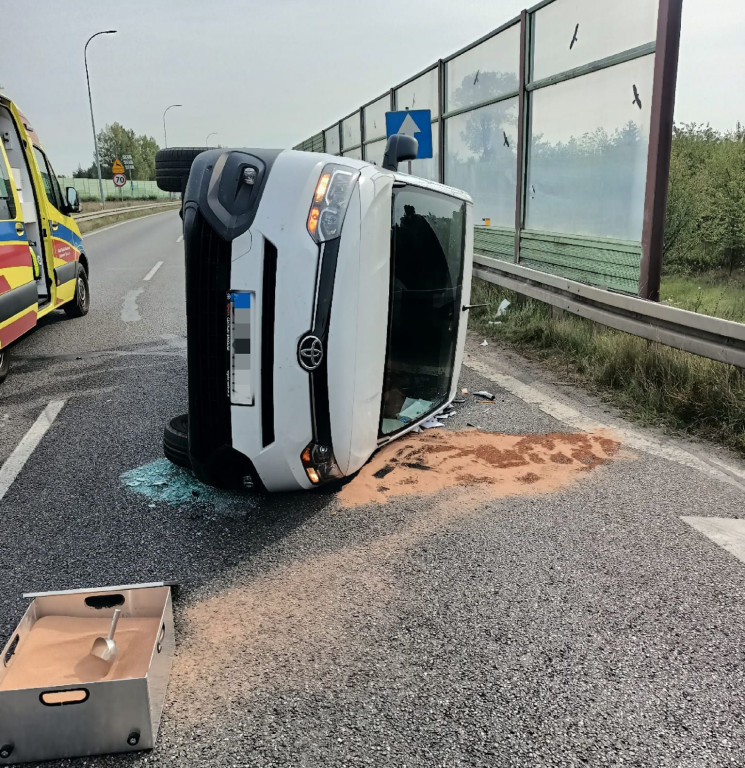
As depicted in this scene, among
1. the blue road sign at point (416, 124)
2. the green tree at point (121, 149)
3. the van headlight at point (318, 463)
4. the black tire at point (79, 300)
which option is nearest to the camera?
the van headlight at point (318, 463)

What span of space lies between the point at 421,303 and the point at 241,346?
134 cm

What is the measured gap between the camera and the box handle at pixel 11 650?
221 centimetres

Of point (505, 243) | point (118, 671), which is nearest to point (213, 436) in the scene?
point (118, 671)

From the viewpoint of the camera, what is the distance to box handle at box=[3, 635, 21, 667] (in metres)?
2.21

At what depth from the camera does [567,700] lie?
222cm

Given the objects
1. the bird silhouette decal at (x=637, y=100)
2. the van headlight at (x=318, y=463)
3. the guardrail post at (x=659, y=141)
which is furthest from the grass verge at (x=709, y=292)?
the van headlight at (x=318, y=463)

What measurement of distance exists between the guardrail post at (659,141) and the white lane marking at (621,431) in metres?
1.70

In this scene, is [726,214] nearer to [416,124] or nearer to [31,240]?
[416,124]

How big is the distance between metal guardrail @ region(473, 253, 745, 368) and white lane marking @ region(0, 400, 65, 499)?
4641 millimetres

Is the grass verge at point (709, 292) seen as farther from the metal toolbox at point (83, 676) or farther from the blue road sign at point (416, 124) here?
the metal toolbox at point (83, 676)

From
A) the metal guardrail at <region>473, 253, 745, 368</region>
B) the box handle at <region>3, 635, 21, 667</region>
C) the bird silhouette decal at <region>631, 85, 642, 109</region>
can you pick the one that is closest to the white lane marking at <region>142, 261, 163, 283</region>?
the metal guardrail at <region>473, 253, 745, 368</region>

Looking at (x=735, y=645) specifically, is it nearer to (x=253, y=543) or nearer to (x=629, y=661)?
(x=629, y=661)

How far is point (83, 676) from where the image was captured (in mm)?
2221

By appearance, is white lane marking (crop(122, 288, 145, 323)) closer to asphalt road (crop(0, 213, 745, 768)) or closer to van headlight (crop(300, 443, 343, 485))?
asphalt road (crop(0, 213, 745, 768))
